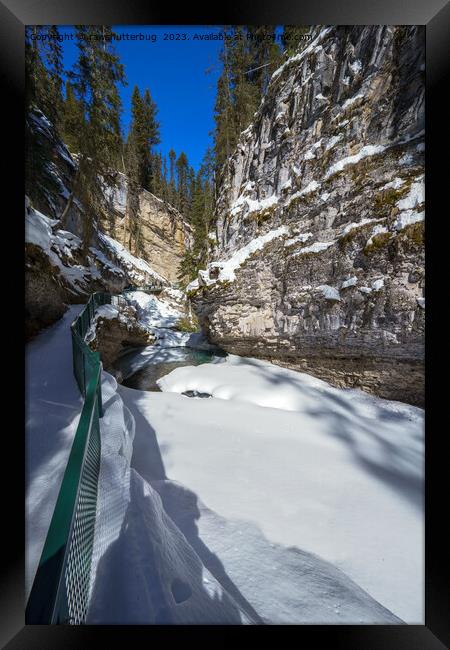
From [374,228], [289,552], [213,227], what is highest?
[213,227]

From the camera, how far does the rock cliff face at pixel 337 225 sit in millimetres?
5117

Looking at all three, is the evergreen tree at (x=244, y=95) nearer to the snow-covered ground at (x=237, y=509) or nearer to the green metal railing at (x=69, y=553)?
the snow-covered ground at (x=237, y=509)

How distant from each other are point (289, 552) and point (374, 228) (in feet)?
22.1

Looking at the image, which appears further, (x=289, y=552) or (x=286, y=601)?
(x=289, y=552)

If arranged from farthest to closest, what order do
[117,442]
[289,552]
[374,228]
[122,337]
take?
[122,337] < [374,228] < [117,442] < [289,552]

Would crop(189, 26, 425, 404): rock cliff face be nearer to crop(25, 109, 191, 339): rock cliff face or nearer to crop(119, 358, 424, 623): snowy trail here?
crop(119, 358, 424, 623): snowy trail

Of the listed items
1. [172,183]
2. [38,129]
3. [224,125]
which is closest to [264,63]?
[224,125]

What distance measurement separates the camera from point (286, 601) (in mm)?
1718

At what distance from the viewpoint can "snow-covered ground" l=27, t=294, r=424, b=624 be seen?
153 cm

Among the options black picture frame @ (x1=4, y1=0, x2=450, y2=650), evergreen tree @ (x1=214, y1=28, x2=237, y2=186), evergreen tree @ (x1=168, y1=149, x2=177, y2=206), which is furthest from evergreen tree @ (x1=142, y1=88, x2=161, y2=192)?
black picture frame @ (x1=4, y1=0, x2=450, y2=650)

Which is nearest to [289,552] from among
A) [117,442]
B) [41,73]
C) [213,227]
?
[117,442]

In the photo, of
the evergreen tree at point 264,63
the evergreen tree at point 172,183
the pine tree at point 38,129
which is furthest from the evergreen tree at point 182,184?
the pine tree at point 38,129

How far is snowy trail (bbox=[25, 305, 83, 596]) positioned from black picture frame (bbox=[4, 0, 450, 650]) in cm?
15
